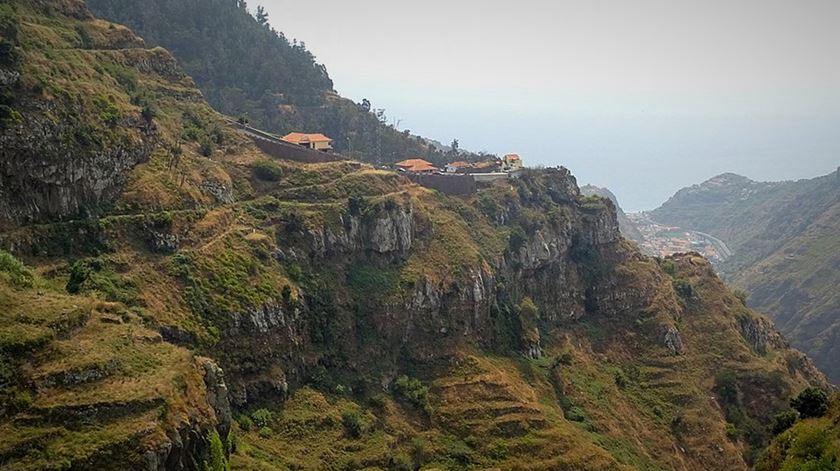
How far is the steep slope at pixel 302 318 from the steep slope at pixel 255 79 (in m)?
41.0

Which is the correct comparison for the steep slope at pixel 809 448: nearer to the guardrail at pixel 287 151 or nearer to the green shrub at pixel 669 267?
the guardrail at pixel 287 151

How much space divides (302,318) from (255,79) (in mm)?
93489

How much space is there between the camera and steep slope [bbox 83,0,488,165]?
5497 inches

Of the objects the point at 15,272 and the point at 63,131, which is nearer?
the point at 15,272

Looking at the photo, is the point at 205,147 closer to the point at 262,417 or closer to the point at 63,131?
the point at 63,131

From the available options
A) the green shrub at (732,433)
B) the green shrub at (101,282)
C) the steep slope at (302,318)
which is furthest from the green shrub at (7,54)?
the green shrub at (732,433)

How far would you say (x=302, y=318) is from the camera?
70438 millimetres

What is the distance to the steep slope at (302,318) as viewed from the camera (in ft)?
143

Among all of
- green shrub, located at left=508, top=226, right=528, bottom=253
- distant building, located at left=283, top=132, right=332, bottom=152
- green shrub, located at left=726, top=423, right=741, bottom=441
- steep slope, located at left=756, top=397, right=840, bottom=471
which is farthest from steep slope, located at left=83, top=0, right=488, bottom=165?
steep slope, located at left=756, top=397, right=840, bottom=471

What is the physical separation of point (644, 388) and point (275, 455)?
176 ft

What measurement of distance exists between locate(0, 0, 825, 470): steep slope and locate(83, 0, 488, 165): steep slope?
134 ft

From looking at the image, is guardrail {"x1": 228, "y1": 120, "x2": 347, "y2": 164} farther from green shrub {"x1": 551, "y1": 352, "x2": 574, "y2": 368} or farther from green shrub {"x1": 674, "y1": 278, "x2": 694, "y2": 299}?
green shrub {"x1": 674, "y1": 278, "x2": 694, "y2": 299}

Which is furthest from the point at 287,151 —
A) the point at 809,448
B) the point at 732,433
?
the point at 809,448

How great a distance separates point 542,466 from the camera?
214 feet
